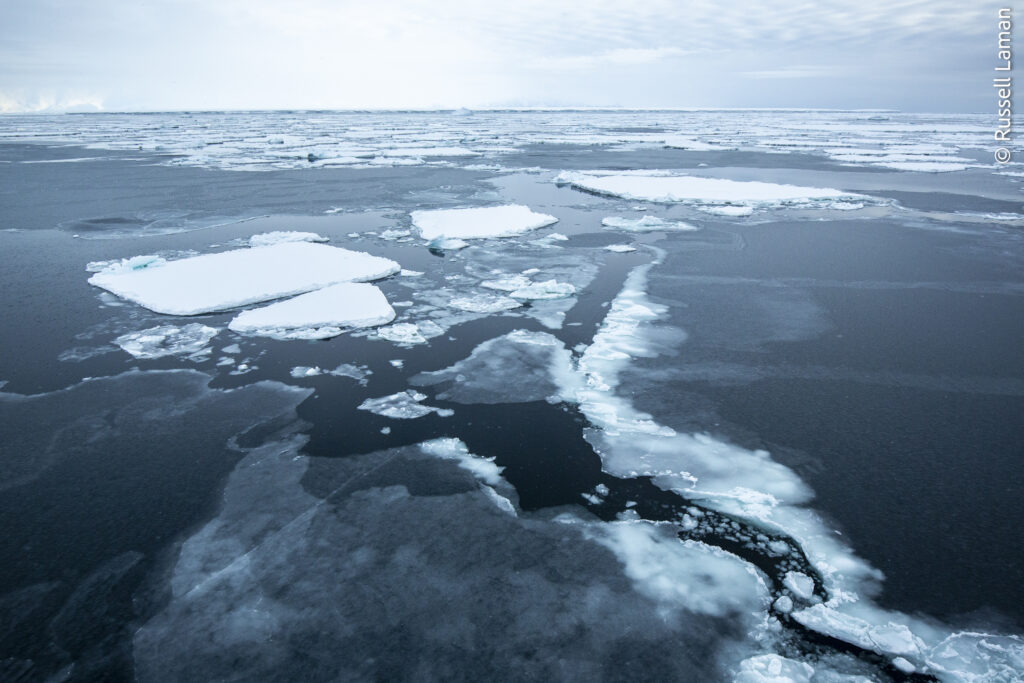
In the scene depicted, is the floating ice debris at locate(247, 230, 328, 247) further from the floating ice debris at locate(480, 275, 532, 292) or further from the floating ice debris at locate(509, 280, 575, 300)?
the floating ice debris at locate(509, 280, 575, 300)

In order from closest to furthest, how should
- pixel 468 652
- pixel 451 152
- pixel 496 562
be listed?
pixel 468 652, pixel 496 562, pixel 451 152

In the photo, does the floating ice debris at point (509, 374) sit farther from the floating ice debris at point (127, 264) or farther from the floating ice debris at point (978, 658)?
the floating ice debris at point (127, 264)

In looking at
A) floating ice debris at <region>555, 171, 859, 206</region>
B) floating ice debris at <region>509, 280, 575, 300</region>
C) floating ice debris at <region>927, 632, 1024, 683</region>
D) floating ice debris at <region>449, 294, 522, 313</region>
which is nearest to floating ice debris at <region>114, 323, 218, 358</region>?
floating ice debris at <region>449, 294, 522, 313</region>

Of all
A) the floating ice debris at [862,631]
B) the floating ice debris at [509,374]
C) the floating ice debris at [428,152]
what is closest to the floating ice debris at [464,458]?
the floating ice debris at [509,374]

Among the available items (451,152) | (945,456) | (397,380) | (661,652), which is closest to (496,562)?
(661,652)

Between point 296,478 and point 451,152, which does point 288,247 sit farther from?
point 451,152
